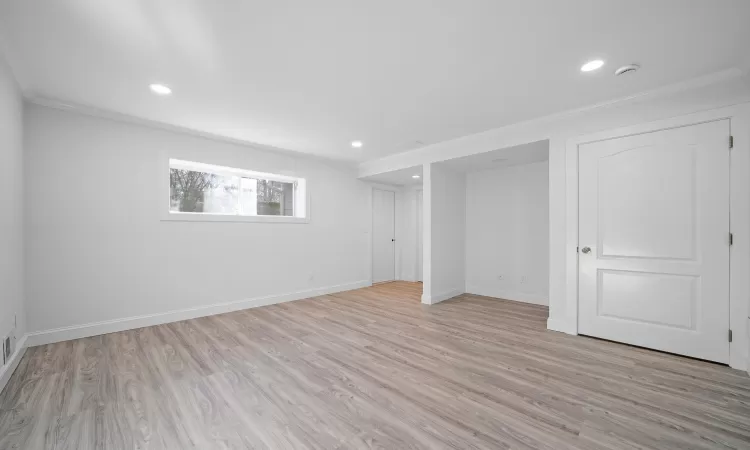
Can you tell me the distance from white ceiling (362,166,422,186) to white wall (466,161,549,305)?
1089mm

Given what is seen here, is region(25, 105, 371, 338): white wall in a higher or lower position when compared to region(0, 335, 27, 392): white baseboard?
higher

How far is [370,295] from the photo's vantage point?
17.6 ft

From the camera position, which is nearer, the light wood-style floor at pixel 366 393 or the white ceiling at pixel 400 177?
the light wood-style floor at pixel 366 393

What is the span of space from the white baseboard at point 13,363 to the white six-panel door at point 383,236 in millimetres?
4944

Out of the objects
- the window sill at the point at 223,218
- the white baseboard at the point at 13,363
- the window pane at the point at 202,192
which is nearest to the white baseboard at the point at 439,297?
the window sill at the point at 223,218

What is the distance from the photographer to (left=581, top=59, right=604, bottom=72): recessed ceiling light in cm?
235

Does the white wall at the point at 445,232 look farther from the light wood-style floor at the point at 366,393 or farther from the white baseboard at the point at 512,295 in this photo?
the light wood-style floor at the point at 366,393

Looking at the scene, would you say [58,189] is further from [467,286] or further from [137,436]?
[467,286]

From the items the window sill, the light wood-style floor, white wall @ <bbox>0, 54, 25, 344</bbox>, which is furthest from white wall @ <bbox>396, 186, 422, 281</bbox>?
white wall @ <bbox>0, 54, 25, 344</bbox>

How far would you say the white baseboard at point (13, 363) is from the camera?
219 cm

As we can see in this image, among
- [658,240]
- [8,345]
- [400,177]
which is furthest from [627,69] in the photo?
[8,345]

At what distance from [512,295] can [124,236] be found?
5.51m

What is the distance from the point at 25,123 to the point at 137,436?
131 inches

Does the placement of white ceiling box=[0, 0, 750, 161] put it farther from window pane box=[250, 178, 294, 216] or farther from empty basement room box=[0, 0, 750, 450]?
window pane box=[250, 178, 294, 216]
